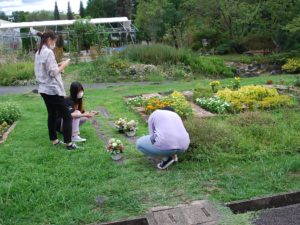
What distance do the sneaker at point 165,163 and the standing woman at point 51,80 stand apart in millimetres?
1516

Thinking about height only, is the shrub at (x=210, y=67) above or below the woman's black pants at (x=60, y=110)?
below

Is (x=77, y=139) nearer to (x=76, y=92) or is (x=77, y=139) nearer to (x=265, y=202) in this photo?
(x=76, y=92)

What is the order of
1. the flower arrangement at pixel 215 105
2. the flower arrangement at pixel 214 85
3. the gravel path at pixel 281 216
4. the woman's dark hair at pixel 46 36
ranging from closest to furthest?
the gravel path at pixel 281 216, the woman's dark hair at pixel 46 36, the flower arrangement at pixel 215 105, the flower arrangement at pixel 214 85

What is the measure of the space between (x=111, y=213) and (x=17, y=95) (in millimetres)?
9841

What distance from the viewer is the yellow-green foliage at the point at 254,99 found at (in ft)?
28.1

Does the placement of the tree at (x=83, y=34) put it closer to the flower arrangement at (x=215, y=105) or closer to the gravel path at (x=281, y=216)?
the flower arrangement at (x=215, y=105)

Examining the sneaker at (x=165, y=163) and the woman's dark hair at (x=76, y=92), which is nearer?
the sneaker at (x=165, y=163)

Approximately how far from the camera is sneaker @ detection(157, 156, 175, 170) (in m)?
5.06

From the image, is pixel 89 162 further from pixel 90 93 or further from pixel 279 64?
pixel 279 64

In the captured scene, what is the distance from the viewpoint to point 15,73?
16109 millimetres

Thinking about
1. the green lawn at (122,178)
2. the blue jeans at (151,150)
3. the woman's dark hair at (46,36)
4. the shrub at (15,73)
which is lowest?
the shrub at (15,73)

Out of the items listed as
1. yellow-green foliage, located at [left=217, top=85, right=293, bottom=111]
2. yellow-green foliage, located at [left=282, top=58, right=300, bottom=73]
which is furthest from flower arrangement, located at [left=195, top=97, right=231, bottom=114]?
yellow-green foliage, located at [left=282, top=58, right=300, bottom=73]

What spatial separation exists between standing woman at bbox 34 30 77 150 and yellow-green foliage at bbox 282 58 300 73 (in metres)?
14.1

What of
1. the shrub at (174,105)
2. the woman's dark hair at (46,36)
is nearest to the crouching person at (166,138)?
the woman's dark hair at (46,36)
